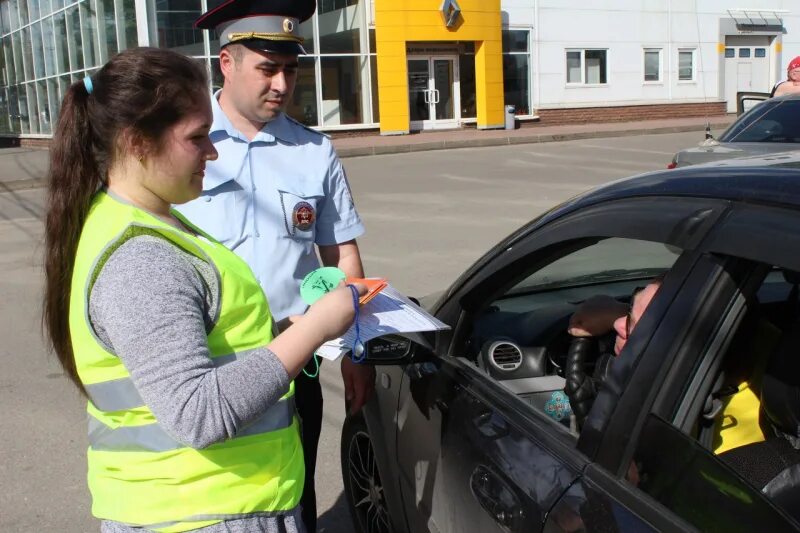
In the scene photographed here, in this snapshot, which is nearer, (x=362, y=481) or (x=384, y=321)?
(x=384, y=321)

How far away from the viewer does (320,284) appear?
1928 millimetres

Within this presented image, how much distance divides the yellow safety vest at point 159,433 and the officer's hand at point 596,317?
110cm

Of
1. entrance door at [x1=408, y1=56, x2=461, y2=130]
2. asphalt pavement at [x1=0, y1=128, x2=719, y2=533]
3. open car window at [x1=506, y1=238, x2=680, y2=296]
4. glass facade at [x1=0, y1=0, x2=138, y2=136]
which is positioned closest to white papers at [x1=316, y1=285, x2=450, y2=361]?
open car window at [x1=506, y1=238, x2=680, y2=296]

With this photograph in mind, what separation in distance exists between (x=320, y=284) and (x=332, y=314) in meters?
0.27

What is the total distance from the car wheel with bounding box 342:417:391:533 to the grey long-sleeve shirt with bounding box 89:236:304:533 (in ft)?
4.52

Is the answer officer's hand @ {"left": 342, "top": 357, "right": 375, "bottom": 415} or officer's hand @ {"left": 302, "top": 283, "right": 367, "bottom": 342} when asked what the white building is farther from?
officer's hand @ {"left": 302, "top": 283, "right": 367, "bottom": 342}

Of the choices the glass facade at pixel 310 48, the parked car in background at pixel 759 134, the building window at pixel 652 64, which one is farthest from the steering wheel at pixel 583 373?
the building window at pixel 652 64

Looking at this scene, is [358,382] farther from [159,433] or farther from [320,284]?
[159,433]

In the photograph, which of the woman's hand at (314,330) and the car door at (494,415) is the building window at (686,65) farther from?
the woman's hand at (314,330)

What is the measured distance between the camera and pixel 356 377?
9.27 feet

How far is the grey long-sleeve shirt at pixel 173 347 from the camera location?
1.47 metres

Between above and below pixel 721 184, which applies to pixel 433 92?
above

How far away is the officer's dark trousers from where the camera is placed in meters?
2.77

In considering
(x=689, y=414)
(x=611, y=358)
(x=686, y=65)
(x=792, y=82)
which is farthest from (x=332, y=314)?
(x=686, y=65)
